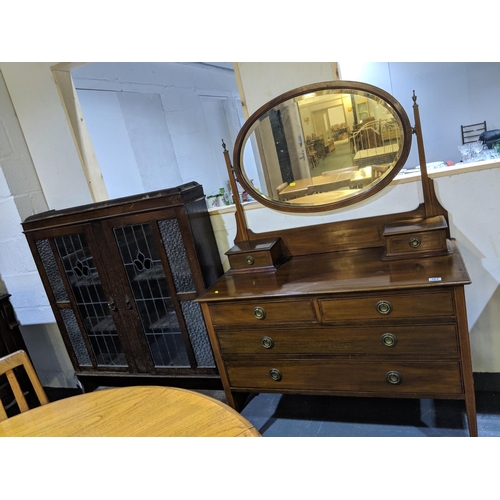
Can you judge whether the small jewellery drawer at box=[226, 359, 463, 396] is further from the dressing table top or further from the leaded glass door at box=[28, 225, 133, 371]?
the leaded glass door at box=[28, 225, 133, 371]

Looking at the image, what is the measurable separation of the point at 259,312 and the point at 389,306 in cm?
56

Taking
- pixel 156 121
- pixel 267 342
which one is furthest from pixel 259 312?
pixel 156 121

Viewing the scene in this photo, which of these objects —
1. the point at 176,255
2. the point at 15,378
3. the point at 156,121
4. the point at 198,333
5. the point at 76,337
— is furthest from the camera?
the point at 156,121

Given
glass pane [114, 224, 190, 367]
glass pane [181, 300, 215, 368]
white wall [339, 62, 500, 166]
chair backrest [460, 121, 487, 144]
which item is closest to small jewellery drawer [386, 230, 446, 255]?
glass pane [181, 300, 215, 368]

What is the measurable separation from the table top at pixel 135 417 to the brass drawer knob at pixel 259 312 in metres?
0.57

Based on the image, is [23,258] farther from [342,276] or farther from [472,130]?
[472,130]

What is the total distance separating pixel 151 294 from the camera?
7.36 ft

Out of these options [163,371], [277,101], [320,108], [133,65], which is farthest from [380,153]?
[133,65]

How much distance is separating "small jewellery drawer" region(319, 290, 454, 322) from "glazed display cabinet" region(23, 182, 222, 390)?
770 mm

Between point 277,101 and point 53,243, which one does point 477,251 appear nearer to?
point 277,101

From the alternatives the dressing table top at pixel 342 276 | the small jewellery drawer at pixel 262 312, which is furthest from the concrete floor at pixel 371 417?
the dressing table top at pixel 342 276

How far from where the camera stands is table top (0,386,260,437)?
109 centimetres

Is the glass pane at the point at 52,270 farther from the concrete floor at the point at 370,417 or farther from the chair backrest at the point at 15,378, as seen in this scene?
the concrete floor at the point at 370,417
